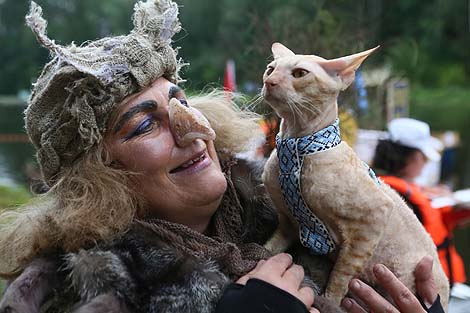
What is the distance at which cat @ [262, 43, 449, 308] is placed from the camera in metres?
1.74

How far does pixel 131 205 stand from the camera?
1.90 m

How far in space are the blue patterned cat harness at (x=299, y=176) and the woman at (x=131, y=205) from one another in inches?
3.9

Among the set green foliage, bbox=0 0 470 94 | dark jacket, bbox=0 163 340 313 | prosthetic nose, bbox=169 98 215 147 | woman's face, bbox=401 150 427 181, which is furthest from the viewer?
woman's face, bbox=401 150 427 181

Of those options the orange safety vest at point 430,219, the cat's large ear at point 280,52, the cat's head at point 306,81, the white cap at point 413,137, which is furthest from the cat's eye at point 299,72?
the white cap at point 413,137

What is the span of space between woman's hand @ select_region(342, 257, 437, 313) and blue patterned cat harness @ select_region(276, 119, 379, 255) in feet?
0.47

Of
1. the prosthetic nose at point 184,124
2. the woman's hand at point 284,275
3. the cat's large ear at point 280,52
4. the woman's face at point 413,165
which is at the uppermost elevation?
the cat's large ear at point 280,52

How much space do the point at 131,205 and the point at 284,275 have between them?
50cm

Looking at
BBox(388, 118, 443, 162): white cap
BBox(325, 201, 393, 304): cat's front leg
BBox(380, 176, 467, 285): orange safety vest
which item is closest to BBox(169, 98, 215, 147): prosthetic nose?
BBox(325, 201, 393, 304): cat's front leg

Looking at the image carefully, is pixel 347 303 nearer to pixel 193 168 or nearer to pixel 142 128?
pixel 193 168

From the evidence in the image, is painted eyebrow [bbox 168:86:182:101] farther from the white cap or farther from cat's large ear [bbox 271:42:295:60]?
the white cap

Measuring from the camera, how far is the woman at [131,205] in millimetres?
1705

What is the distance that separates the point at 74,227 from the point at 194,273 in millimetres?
371

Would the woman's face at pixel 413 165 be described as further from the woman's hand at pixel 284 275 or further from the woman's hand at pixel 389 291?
the woman's hand at pixel 284 275

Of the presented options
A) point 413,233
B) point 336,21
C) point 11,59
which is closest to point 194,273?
point 413,233
